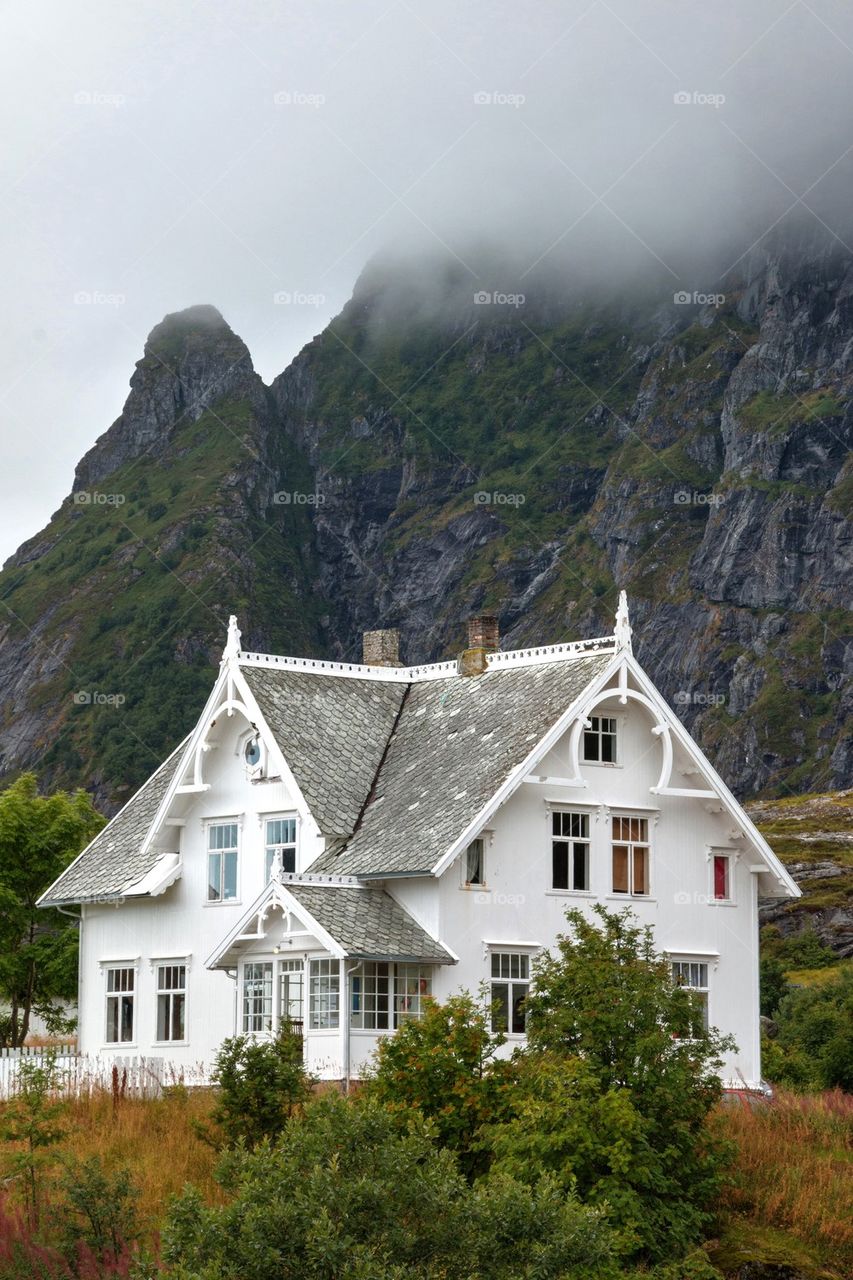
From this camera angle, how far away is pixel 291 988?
4341 cm

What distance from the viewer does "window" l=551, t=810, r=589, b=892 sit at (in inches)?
1804

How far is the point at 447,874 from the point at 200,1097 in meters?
7.73

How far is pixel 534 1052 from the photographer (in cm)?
3259

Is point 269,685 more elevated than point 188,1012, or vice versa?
point 269,685

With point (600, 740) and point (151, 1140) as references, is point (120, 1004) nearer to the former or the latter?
point (600, 740)

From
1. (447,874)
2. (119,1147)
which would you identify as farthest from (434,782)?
(119,1147)

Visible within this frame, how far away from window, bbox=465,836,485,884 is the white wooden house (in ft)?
0.15

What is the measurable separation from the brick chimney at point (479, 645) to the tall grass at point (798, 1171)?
17.3 m

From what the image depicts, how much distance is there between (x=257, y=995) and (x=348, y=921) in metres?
3.20

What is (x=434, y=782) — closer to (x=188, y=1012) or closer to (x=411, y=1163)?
(x=188, y=1012)

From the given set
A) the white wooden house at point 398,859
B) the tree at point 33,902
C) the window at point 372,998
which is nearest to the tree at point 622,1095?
the white wooden house at point 398,859

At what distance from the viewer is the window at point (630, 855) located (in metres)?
46.8

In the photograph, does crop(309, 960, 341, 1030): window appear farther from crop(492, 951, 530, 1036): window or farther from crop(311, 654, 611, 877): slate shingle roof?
crop(492, 951, 530, 1036): window

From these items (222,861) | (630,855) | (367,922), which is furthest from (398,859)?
(222,861)
